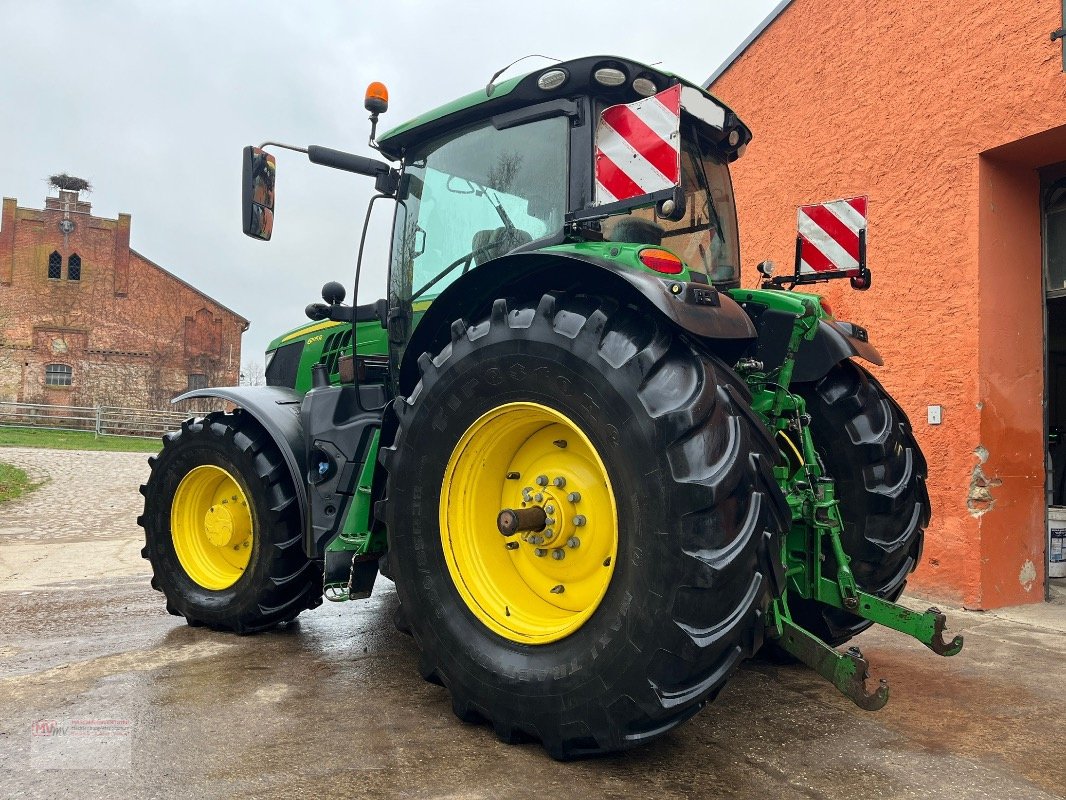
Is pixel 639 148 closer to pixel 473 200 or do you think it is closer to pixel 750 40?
pixel 473 200

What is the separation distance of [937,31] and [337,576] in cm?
549

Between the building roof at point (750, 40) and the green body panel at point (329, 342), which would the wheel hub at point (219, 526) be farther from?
the building roof at point (750, 40)

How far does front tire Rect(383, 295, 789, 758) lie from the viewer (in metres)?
2.23

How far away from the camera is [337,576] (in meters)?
3.31

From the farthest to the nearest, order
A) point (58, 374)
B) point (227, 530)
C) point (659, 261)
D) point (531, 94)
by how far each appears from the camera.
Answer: point (58, 374) → point (227, 530) → point (531, 94) → point (659, 261)

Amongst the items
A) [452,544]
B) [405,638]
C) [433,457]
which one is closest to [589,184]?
[433,457]

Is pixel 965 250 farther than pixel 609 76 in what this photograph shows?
Yes

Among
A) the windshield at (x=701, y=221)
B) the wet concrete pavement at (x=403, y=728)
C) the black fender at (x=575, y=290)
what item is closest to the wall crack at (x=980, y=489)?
the wet concrete pavement at (x=403, y=728)

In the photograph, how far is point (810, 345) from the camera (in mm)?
3395

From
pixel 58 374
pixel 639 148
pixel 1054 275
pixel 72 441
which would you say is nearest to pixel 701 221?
pixel 639 148

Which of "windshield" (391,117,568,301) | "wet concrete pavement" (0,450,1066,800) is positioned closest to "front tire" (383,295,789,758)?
"wet concrete pavement" (0,450,1066,800)

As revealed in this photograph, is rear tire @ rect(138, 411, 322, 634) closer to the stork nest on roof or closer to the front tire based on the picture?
the front tire

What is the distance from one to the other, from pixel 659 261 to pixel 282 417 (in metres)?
2.21

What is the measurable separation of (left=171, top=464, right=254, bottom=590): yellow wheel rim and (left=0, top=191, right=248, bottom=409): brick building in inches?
1165
